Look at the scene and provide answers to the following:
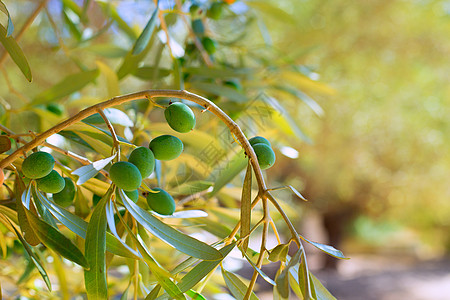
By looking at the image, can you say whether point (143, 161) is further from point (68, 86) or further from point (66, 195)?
point (68, 86)

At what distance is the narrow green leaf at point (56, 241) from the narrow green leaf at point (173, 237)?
0.06 meters

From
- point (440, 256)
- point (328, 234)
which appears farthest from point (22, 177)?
point (440, 256)

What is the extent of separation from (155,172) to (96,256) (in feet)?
0.78

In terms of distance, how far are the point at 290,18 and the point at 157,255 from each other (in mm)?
622

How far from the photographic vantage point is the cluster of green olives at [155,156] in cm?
35

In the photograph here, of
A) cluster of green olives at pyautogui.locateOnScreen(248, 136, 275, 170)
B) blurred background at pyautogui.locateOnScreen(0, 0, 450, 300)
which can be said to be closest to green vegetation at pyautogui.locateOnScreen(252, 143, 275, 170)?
cluster of green olives at pyautogui.locateOnScreen(248, 136, 275, 170)

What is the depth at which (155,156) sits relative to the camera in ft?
1.32

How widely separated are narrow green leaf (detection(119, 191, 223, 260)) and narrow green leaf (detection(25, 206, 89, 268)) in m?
0.06

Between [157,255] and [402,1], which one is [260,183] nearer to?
[157,255]

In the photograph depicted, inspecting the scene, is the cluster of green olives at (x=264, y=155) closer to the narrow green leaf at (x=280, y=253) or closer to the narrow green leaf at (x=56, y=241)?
the narrow green leaf at (x=280, y=253)

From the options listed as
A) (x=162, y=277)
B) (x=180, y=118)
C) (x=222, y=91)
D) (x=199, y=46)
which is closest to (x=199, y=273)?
(x=162, y=277)

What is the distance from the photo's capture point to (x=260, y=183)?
0.35 meters

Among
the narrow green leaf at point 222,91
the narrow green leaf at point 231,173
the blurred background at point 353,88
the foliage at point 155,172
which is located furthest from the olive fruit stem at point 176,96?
the blurred background at point 353,88

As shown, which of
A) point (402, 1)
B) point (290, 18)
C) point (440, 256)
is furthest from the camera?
point (440, 256)
